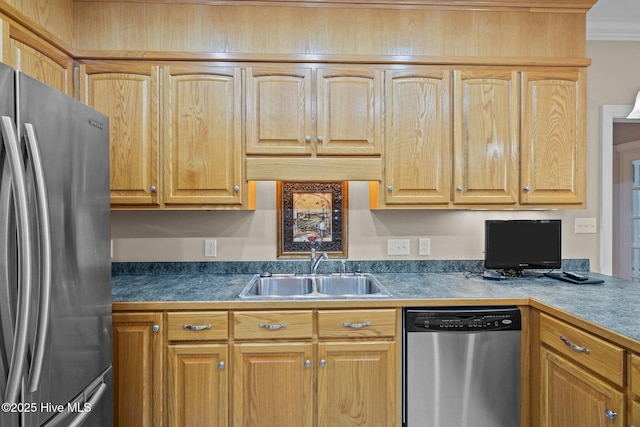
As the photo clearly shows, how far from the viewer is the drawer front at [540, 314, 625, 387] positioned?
1315 mm

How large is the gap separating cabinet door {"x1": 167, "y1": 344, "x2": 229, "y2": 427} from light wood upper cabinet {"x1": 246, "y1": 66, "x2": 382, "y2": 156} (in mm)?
1098

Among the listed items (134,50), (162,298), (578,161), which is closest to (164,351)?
(162,298)

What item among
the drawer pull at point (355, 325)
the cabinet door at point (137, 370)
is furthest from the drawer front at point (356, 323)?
the cabinet door at point (137, 370)

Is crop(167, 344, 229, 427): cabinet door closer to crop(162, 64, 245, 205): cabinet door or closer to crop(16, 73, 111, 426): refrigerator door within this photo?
crop(16, 73, 111, 426): refrigerator door

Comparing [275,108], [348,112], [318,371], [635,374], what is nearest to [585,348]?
[635,374]

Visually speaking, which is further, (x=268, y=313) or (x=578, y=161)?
(x=578, y=161)

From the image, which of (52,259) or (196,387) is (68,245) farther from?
(196,387)

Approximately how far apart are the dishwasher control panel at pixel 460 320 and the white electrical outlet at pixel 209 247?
132 centimetres

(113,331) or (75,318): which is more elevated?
(75,318)

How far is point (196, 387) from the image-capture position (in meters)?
1.78

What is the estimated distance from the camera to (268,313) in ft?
5.90

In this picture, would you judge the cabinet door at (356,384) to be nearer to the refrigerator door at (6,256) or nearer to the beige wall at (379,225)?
the beige wall at (379,225)

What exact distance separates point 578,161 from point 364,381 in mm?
1768

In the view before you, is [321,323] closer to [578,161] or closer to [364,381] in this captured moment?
[364,381]
